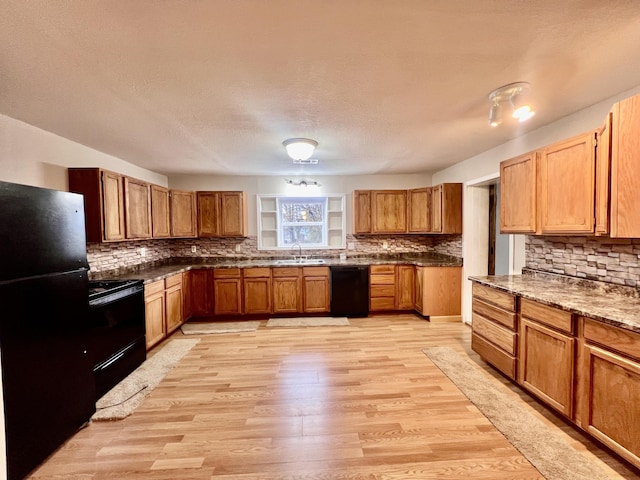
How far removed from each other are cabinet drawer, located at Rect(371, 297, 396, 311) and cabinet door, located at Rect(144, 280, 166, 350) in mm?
3050

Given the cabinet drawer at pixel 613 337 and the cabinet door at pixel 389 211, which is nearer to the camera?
the cabinet drawer at pixel 613 337

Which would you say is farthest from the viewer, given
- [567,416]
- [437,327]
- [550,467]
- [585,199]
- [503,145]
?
[437,327]

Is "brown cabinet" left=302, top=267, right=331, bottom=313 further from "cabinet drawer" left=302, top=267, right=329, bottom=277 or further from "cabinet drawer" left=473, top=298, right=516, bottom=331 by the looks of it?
"cabinet drawer" left=473, top=298, right=516, bottom=331

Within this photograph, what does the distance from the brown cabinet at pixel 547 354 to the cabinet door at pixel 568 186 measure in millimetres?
696

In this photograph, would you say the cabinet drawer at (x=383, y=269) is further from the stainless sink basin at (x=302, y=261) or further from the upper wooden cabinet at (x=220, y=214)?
the upper wooden cabinet at (x=220, y=214)

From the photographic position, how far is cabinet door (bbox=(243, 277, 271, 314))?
4.50 m

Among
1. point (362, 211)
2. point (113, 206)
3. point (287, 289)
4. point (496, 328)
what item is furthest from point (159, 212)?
point (496, 328)

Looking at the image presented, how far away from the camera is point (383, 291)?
463cm

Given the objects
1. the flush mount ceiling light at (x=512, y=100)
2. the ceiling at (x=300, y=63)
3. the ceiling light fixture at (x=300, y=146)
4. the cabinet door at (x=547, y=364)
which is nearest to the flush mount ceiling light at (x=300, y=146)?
the ceiling light fixture at (x=300, y=146)

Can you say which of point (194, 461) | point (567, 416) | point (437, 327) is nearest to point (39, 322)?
point (194, 461)

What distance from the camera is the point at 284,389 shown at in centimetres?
251

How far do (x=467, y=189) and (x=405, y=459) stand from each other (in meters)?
3.60

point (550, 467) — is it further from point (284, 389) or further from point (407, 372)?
point (284, 389)

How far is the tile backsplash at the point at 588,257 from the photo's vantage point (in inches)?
83.2
